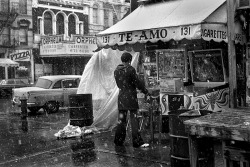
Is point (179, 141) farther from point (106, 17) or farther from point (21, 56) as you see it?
point (106, 17)

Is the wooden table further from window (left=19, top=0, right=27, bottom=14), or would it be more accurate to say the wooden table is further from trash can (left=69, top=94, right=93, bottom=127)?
window (left=19, top=0, right=27, bottom=14)

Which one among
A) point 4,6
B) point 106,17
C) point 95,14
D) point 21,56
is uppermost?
point 95,14

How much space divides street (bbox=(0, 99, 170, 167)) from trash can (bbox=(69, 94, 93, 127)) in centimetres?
51

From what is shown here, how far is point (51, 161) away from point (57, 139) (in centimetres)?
225

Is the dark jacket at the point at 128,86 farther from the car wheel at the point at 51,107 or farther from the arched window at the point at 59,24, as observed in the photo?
the arched window at the point at 59,24

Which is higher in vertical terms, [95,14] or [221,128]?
[95,14]

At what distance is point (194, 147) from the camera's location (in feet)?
14.9

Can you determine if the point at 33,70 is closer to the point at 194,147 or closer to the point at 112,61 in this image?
the point at 112,61

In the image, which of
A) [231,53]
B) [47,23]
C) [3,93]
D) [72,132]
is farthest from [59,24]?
[231,53]

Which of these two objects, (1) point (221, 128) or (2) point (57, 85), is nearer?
(1) point (221, 128)

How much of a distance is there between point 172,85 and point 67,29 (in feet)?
88.3

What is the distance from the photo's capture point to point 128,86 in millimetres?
7602

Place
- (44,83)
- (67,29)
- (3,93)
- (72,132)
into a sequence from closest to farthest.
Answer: (72,132), (44,83), (3,93), (67,29)

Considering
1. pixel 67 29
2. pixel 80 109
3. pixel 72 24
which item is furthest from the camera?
pixel 72 24
